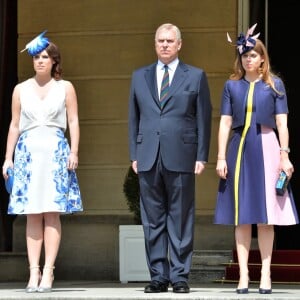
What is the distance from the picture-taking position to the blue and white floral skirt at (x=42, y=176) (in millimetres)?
8227

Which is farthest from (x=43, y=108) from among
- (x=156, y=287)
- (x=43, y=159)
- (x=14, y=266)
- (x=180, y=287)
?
(x=14, y=266)

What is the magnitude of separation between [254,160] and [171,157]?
590 millimetres

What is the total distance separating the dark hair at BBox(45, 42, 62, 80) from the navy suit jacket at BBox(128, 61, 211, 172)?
2.23ft

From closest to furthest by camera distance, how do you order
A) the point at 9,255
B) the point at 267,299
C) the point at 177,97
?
1. the point at 267,299
2. the point at 177,97
3. the point at 9,255

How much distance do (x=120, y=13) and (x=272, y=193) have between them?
14.9 ft

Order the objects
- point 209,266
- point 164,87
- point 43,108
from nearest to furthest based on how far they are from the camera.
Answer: point 164,87, point 43,108, point 209,266

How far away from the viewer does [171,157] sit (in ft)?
26.6

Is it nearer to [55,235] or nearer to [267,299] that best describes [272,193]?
[267,299]

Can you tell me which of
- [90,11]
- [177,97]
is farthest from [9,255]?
[177,97]

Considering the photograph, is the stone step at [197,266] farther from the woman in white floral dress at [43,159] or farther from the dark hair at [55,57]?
the dark hair at [55,57]

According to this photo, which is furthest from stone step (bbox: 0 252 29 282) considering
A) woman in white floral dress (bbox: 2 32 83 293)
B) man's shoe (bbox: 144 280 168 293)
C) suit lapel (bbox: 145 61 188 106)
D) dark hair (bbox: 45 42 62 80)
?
suit lapel (bbox: 145 61 188 106)

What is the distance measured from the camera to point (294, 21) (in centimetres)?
1219

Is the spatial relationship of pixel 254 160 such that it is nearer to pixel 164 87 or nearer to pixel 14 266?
pixel 164 87

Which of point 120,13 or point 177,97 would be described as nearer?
point 177,97
